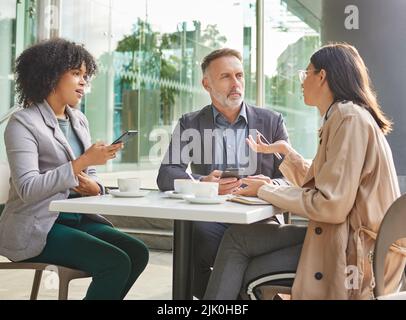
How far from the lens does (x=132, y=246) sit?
2.09 meters

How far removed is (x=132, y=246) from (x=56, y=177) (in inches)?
19.0

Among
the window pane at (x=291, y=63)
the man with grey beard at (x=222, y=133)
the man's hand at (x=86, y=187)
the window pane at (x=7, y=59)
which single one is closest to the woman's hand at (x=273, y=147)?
the man with grey beard at (x=222, y=133)

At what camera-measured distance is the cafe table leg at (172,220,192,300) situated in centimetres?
173

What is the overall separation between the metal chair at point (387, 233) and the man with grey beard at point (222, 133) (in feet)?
2.88

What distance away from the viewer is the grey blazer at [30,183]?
1.78m

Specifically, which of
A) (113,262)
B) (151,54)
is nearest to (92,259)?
(113,262)

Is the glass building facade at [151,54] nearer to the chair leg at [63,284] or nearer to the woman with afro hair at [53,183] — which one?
the woman with afro hair at [53,183]

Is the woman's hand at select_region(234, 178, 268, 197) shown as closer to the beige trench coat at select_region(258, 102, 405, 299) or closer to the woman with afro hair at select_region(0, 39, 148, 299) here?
the beige trench coat at select_region(258, 102, 405, 299)

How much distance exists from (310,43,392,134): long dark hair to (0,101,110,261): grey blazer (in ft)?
3.20

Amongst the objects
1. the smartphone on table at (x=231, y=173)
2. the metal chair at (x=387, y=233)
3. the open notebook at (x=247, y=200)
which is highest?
the smartphone on table at (x=231, y=173)

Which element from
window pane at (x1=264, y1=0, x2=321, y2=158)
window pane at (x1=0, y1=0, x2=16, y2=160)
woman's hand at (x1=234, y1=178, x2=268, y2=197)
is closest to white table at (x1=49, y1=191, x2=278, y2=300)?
woman's hand at (x1=234, y1=178, x2=268, y2=197)

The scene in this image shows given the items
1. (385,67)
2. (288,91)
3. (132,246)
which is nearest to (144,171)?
(288,91)
